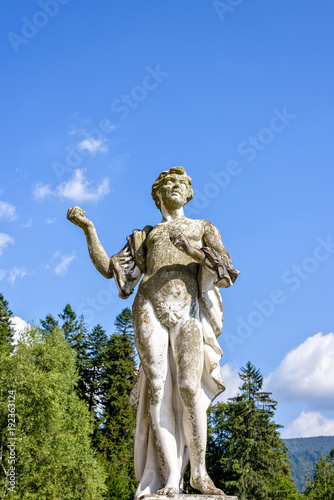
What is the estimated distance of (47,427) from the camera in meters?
26.1

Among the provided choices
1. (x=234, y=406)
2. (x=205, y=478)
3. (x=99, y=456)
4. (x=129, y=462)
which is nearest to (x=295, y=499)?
(x=234, y=406)

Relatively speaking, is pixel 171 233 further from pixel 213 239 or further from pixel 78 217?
pixel 78 217

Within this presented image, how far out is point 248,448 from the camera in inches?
1581

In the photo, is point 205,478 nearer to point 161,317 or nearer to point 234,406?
point 161,317

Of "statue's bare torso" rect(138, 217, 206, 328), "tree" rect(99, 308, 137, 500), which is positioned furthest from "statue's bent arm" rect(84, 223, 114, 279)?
"tree" rect(99, 308, 137, 500)

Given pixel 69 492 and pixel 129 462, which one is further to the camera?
pixel 129 462

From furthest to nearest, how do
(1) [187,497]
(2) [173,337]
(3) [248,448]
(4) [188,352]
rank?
(3) [248,448] < (2) [173,337] < (4) [188,352] < (1) [187,497]

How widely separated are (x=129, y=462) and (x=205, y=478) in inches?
1446

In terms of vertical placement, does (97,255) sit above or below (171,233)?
below

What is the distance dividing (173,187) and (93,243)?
3.99ft

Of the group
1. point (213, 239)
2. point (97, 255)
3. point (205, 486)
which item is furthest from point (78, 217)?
point (205, 486)

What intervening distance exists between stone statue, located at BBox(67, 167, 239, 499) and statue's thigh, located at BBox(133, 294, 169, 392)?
0.01 meters

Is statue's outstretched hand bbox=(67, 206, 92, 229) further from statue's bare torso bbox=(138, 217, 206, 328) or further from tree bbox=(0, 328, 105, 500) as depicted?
tree bbox=(0, 328, 105, 500)

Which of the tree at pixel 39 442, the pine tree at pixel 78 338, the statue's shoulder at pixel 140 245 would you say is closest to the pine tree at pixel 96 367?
the pine tree at pixel 78 338
